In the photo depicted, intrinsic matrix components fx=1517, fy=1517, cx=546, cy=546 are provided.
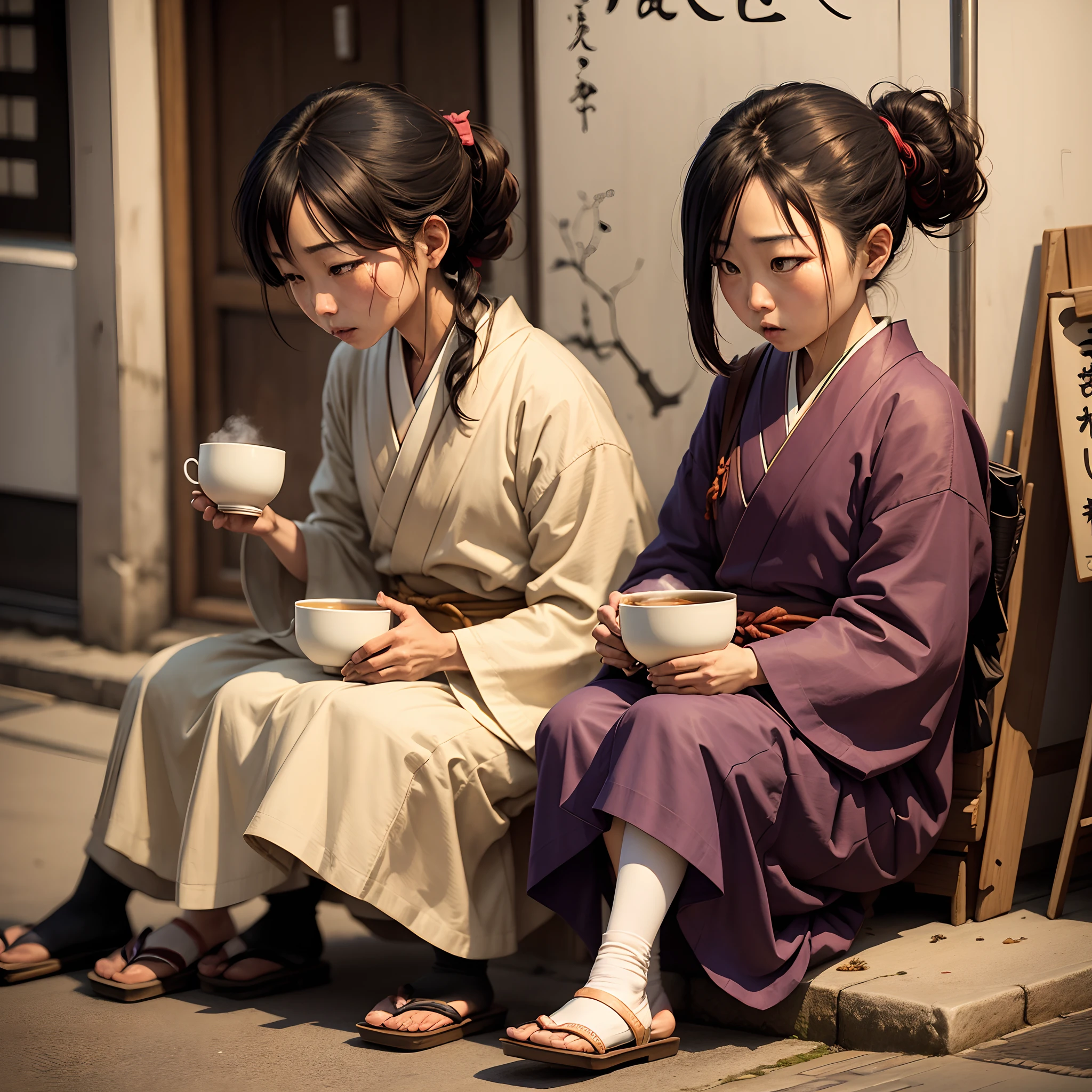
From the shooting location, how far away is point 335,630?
125 inches

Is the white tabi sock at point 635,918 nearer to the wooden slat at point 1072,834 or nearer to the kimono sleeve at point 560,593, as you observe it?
the kimono sleeve at point 560,593

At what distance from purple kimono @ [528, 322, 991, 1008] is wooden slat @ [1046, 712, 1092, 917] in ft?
1.13

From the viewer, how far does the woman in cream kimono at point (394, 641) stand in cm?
301

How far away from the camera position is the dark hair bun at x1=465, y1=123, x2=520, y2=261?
11.3 feet

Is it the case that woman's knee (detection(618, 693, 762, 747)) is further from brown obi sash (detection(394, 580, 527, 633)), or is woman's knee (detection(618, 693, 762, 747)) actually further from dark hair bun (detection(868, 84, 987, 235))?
dark hair bun (detection(868, 84, 987, 235))

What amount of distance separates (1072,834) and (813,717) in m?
0.77

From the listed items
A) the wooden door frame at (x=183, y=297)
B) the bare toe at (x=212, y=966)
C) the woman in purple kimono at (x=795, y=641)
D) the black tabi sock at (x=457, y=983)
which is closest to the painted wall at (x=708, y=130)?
the woman in purple kimono at (x=795, y=641)

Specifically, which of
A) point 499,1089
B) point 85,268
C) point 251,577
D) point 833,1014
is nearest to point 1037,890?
point 833,1014

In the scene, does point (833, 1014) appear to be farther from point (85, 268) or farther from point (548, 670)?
point (85, 268)

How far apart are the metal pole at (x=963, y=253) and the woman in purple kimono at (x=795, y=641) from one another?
10 centimetres

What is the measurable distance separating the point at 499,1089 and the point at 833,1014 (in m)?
0.64

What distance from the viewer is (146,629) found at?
6.08m

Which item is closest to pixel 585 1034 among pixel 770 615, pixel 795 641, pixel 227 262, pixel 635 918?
pixel 635 918

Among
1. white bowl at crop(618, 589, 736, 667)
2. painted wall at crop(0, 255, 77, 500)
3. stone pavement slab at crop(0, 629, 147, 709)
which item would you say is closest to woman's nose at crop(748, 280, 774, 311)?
white bowl at crop(618, 589, 736, 667)
